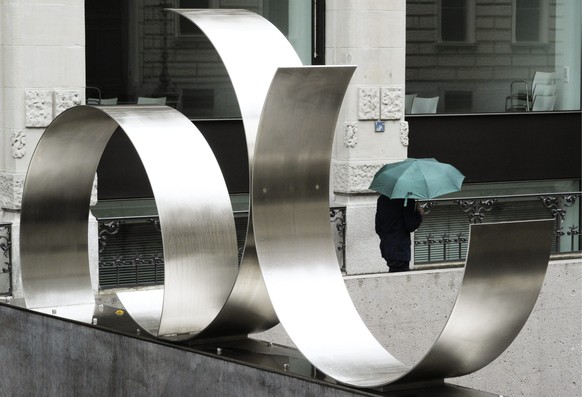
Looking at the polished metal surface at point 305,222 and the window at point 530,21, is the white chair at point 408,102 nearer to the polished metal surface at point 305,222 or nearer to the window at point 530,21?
the window at point 530,21

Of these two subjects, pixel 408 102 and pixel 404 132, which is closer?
pixel 404 132

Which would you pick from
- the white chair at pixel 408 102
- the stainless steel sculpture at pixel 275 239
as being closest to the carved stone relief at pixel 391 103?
the white chair at pixel 408 102

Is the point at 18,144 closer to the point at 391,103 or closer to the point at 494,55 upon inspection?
the point at 391,103

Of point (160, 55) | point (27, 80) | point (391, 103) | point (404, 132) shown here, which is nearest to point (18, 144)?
point (27, 80)

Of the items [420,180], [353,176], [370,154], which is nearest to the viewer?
[420,180]

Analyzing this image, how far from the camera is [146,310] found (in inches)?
350

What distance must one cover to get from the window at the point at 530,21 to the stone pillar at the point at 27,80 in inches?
266

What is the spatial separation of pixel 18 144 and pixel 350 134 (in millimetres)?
4063

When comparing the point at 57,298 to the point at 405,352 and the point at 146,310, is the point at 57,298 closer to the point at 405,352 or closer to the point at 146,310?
the point at 146,310

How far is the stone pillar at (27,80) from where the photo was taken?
1380 cm

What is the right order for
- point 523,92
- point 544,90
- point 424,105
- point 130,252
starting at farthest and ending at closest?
point 544,90 < point 523,92 < point 424,105 < point 130,252

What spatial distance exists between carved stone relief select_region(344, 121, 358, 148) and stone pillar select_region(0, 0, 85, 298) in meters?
3.39

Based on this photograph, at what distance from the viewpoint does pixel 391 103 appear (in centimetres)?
1611

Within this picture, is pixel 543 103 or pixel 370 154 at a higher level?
pixel 543 103
